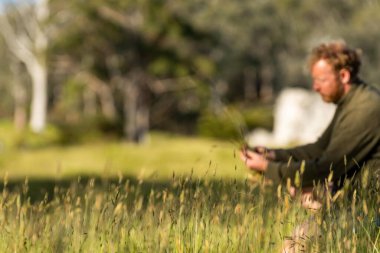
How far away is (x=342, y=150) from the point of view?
3.78m

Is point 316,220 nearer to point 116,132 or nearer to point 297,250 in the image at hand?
point 297,250

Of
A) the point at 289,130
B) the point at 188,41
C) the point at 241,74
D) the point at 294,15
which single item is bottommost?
the point at 289,130

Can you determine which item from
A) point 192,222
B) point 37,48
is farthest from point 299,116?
point 192,222

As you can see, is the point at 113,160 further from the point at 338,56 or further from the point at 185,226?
the point at 185,226

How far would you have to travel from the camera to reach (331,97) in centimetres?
404

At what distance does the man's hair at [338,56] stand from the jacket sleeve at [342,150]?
286 millimetres

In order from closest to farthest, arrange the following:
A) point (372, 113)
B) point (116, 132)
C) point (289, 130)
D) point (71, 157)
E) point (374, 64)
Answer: point (372, 113)
point (71, 157)
point (289, 130)
point (116, 132)
point (374, 64)

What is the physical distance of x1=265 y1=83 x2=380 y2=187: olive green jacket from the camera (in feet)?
12.4

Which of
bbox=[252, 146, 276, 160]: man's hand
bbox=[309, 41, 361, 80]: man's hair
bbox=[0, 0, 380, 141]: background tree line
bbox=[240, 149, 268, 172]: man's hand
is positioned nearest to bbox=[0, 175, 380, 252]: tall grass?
bbox=[240, 149, 268, 172]: man's hand

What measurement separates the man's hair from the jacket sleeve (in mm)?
286

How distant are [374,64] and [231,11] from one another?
10976 millimetres

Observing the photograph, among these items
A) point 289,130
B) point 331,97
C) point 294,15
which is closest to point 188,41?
point 289,130

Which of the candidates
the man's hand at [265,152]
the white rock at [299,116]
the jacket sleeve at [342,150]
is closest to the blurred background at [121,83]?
the white rock at [299,116]

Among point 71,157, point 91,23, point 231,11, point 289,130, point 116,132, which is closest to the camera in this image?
point 71,157
